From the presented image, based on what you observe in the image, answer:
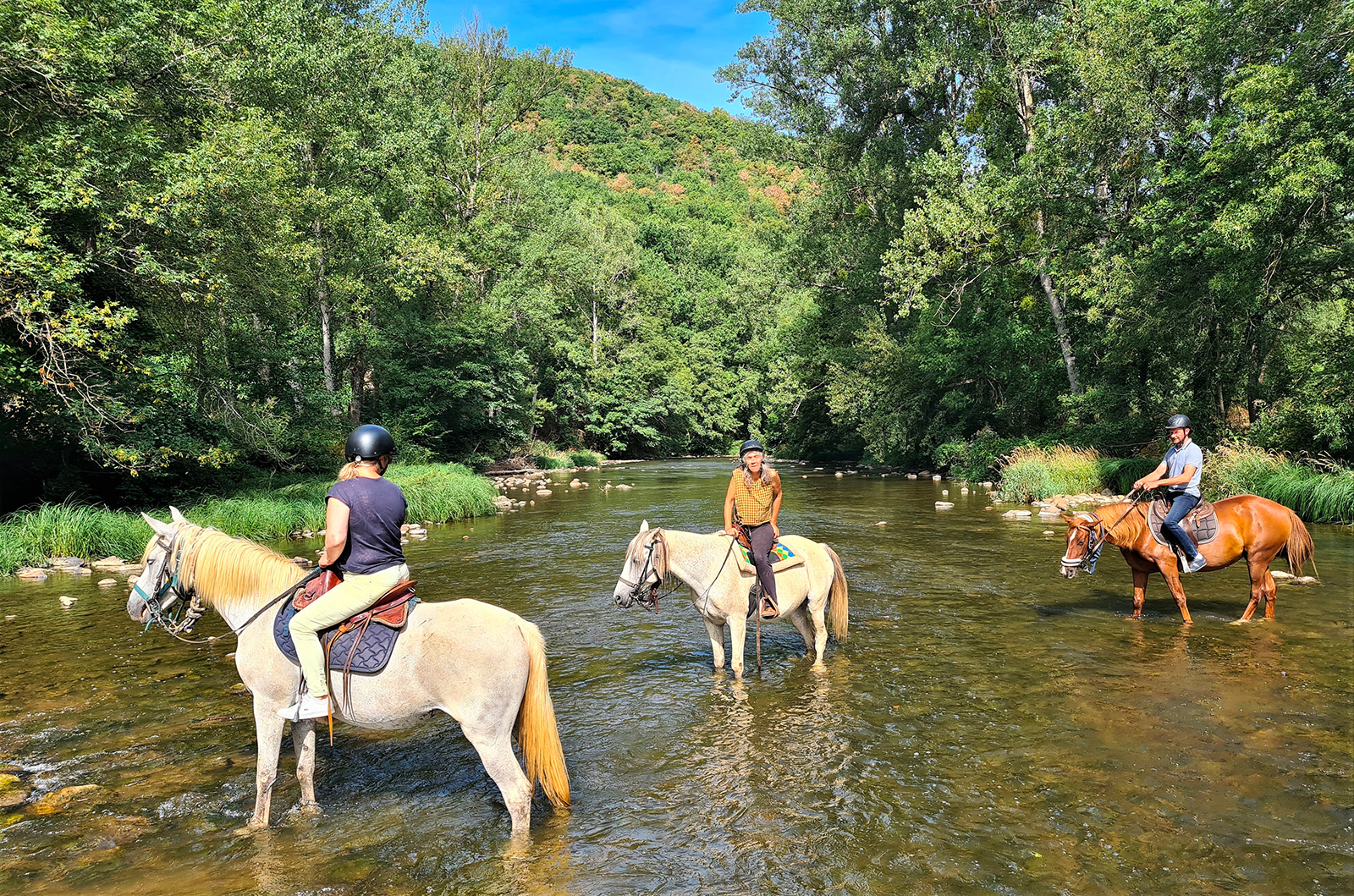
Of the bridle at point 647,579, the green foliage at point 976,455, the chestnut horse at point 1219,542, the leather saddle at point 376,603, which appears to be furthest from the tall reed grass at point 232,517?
the green foliage at point 976,455

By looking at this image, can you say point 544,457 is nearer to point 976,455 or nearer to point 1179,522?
point 976,455

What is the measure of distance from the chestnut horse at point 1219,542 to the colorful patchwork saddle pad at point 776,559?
15.2ft

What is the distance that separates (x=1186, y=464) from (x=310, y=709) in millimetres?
11063

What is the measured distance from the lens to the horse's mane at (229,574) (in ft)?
18.2

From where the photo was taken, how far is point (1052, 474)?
2344 centimetres

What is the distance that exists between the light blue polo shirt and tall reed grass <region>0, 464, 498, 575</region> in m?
19.1

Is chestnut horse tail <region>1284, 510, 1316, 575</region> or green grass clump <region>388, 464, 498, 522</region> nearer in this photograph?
chestnut horse tail <region>1284, 510, 1316, 575</region>

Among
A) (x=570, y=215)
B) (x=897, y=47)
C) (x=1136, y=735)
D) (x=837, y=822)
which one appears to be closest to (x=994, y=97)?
(x=897, y=47)

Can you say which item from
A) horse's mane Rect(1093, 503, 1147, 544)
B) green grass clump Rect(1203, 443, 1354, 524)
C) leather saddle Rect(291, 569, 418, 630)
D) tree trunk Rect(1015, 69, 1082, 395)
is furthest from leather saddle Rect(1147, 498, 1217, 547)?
tree trunk Rect(1015, 69, 1082, 395)

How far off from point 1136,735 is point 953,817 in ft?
7.91

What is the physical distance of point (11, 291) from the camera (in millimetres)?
13602

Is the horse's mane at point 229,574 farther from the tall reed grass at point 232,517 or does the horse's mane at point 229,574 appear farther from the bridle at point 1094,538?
the tall reed grass at point 232,517

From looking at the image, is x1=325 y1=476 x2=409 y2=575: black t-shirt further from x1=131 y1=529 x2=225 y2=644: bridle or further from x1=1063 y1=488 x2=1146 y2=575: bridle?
x1=1063 y1=488 x2=1146 y2=575: bridle

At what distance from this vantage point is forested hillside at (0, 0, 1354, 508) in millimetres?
15977
